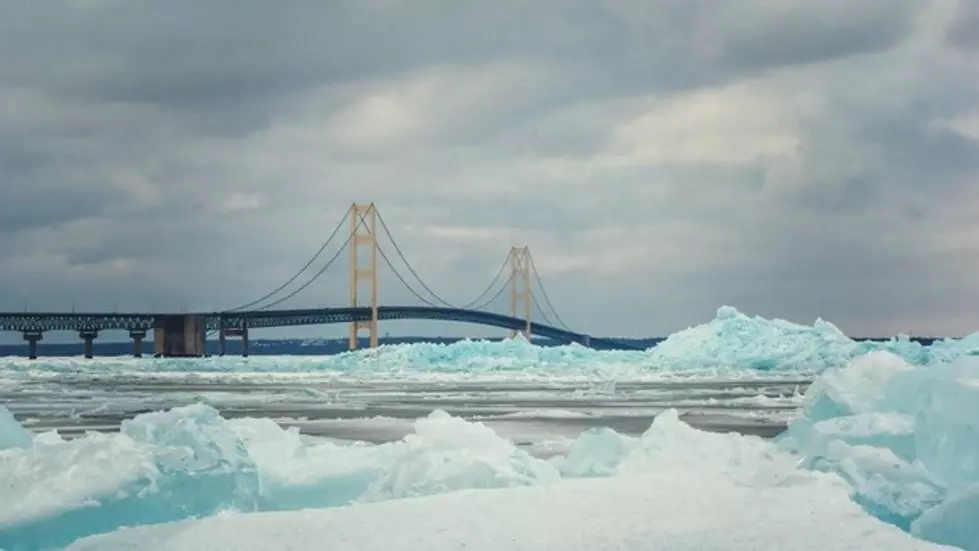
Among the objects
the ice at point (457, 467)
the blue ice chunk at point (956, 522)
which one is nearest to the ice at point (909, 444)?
the blue ice chunk at point (956, 522)

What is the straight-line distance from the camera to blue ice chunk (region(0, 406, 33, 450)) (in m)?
6.49

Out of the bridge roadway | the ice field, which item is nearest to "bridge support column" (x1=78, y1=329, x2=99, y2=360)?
the bridge roadway

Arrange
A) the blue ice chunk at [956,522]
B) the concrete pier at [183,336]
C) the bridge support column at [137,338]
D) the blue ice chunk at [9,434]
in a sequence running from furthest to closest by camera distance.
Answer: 1. the bridge support column at [137,338]
2. the concrete pier at [183,336]
3. the blue ice chunk at [9,434]
4. the blue ice chunk at [956,522]

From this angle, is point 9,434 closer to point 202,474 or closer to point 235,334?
point 202,474

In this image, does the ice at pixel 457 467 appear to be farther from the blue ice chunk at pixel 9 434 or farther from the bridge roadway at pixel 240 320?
the bridge roadway at pixel 240 320

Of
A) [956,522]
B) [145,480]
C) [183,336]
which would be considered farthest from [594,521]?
[183,336]

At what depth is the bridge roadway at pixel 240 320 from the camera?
6819cm

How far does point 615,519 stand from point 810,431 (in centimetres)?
227

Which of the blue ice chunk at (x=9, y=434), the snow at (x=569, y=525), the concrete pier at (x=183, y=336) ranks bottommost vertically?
the snow at (x=569, y=525)

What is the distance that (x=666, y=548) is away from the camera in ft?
14.6

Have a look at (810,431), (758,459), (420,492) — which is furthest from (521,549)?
(810,431)

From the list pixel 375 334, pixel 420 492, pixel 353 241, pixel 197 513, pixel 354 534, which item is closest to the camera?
pixel 354 534

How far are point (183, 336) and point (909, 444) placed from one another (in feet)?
208

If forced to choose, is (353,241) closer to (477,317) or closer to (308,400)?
(477,317)
